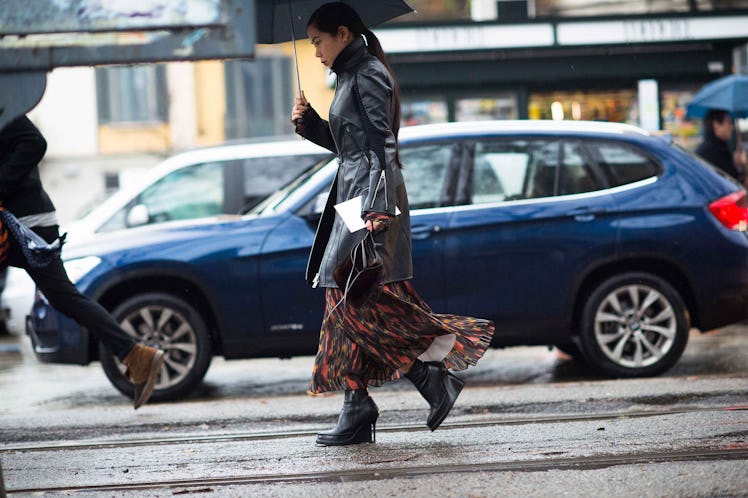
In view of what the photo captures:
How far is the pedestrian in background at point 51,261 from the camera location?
630 cm

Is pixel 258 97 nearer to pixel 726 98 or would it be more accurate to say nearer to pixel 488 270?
pixel 726 98

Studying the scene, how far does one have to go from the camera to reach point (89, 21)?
3850 mm

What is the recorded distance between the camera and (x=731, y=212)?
774cm

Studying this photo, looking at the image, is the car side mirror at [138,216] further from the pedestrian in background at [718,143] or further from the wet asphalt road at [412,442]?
the pedestrian in background at [718,143]

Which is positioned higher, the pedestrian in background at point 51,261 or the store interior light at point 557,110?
the store interior light at point 557,110

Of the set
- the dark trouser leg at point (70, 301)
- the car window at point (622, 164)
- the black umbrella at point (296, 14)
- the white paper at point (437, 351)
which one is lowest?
the white paper at point (437, 351)

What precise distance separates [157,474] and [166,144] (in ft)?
84.8

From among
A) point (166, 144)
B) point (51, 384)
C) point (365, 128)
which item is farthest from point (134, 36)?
point (166, 144)

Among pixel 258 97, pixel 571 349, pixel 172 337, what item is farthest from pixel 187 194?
pixel 258 97

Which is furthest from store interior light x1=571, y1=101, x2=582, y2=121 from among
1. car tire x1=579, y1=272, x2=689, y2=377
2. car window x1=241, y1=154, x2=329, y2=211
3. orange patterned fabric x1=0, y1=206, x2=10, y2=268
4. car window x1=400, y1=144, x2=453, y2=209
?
orange patterned fabric x1=0, y1=206, x2=10, y2=268

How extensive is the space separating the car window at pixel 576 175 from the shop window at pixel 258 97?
75.6 ft

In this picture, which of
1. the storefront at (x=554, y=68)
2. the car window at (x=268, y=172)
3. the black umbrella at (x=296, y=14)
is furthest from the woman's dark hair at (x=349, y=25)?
the storefront at (x=554, y=68)

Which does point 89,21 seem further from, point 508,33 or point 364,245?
point 508,33

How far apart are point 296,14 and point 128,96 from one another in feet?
84.0
